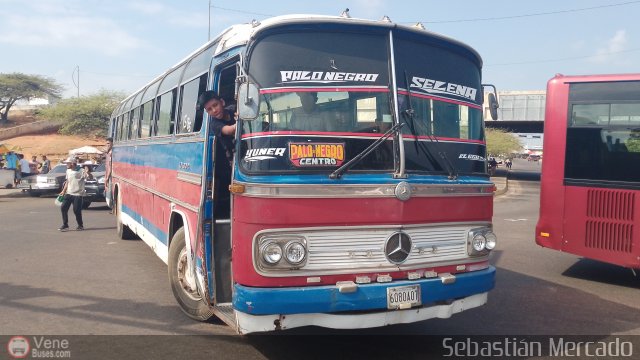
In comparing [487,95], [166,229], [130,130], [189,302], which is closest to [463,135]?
[487,95]

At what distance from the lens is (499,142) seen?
60969mm

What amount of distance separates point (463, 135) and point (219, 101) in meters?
2.30

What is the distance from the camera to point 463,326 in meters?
6.02

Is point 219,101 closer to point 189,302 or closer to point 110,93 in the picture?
point 189,302

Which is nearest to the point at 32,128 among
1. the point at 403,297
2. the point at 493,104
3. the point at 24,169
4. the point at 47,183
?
the point at 24,169

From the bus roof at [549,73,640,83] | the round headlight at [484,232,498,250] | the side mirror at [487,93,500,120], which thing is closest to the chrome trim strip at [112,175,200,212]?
the round headlight at [484,232,498,250]

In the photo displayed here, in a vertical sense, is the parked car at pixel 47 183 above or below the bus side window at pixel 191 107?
below

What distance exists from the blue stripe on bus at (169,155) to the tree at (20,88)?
60243 millimetres

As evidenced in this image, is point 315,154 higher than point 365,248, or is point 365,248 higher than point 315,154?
point 315,154

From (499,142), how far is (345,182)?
197ft

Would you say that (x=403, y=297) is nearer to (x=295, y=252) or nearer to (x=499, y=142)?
(x=295, y=252)

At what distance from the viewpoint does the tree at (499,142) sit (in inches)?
2365

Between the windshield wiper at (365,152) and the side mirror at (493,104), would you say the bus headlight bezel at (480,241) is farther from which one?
the side mirror at (493,104)

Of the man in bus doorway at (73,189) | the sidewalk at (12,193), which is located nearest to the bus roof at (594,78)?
the man in bus doorway at (73,189)
